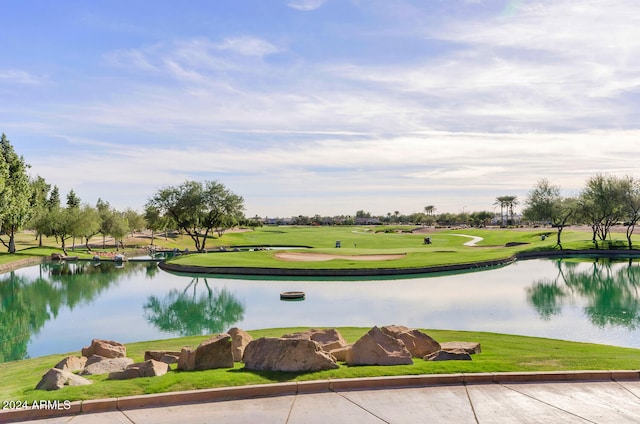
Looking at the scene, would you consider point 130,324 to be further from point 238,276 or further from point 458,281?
point 458,281

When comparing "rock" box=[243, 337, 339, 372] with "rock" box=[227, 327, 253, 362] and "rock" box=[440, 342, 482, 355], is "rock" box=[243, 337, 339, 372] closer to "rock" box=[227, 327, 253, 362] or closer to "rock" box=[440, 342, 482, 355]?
"rock" box=[227, 327, 253, 362]

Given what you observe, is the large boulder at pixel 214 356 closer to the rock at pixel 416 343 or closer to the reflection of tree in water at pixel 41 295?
the rock at pixel 416 343

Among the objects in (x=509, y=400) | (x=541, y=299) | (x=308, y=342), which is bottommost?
(x=541, y=299)

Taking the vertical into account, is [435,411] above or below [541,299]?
above

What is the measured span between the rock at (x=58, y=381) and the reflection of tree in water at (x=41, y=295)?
10.3 m

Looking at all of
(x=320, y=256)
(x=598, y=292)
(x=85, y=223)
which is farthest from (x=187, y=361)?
(x=85, y=223)

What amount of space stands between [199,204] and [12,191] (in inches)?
851

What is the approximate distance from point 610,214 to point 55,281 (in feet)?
217

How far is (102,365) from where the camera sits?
11.0 m

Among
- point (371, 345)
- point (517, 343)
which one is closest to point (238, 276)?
point (517, 343)

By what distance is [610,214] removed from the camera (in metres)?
62.9

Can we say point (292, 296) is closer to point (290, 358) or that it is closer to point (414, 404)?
point (290, 358)

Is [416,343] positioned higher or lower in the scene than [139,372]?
lower

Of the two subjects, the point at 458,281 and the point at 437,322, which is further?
the point at 458,281
